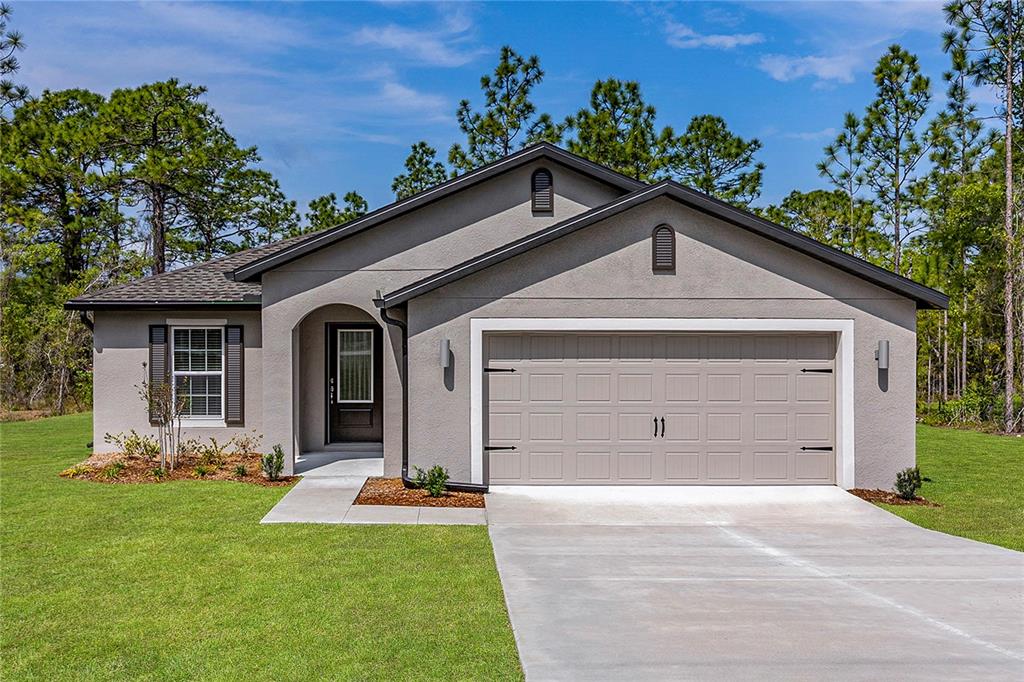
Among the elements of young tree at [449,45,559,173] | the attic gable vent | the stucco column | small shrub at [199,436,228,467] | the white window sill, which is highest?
young tree at [449,45,559,173]

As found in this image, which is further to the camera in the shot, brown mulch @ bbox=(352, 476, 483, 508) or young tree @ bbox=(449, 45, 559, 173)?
young tree @ bbox=(449, 45, 559, 173)

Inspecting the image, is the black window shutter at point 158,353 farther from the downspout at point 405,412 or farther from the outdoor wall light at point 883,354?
the outdoor wall light at point 883,354

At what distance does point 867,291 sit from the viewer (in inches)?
446

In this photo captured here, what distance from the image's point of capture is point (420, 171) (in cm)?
3450

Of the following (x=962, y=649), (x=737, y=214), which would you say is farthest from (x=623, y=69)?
(x=962, y=649)

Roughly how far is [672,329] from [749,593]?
17.1ft

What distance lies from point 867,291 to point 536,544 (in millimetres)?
6679

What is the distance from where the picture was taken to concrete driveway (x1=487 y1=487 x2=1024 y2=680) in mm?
5230

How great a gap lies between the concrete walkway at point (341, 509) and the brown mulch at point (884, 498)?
5.75 metres

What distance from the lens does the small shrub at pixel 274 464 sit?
11.9 meters

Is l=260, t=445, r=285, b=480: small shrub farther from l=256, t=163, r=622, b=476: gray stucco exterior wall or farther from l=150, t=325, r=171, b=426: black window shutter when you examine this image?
l=150, t=325, r=171, b=426: black window shutter

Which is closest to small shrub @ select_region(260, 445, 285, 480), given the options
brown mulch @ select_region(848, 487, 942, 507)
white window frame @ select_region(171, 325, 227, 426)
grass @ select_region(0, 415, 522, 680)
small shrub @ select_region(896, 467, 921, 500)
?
grass @ select_region(0, 415, 522, 680)

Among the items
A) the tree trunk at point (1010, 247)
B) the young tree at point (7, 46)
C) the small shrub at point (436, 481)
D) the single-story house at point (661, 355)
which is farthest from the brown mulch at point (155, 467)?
the tree trunk at point (1010, 247)

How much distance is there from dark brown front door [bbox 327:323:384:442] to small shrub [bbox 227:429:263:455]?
1.37 meters
